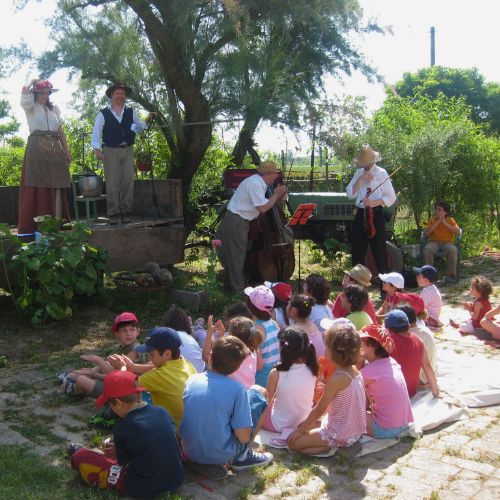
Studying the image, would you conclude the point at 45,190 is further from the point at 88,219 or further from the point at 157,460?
the point at 157,460

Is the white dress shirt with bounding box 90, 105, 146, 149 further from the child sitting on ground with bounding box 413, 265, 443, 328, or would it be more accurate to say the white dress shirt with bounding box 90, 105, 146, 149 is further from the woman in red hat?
the child sitting on ground with bounding box 413, 265, 443, 328

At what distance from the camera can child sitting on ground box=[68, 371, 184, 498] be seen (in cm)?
346

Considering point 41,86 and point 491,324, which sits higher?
point 41,86

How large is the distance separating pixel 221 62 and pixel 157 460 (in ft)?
22.9

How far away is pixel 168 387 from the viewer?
416cm

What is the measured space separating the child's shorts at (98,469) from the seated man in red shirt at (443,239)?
6.93 metres

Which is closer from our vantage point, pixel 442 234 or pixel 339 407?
pixel 339 407

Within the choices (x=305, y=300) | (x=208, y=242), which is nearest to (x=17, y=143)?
(x=208, y=242)

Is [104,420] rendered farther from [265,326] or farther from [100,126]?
[100,126]

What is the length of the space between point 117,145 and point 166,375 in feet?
14.8

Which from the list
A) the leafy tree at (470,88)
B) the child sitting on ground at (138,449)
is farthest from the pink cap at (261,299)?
the leafy tree at (470,88)

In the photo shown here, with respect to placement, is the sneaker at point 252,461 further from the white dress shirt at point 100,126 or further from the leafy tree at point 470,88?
the leafy tree at point 470,88

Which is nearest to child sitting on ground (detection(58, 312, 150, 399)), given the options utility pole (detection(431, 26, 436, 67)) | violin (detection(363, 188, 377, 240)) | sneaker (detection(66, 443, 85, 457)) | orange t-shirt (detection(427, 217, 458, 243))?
sneaker (detection(66, 443, 85, 457))

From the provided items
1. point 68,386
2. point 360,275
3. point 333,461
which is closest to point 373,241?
point 360,275
